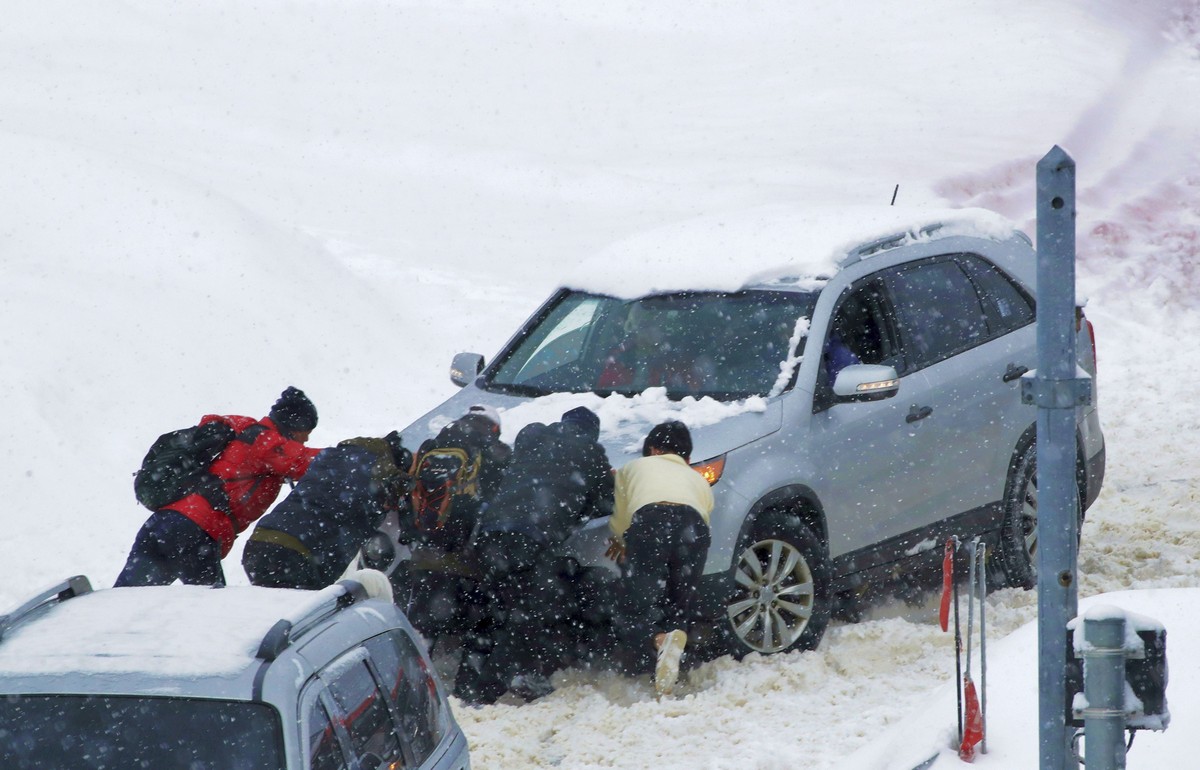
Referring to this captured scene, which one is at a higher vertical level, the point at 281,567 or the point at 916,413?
the point at 916,413

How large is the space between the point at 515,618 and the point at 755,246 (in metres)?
2.45

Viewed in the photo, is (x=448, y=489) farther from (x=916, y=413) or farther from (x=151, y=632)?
(x=151, y=632)

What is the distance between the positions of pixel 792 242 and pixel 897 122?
59.1 feet

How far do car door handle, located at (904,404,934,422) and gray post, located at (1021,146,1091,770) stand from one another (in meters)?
4.06

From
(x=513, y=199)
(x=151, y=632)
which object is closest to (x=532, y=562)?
(x=151, y=632)

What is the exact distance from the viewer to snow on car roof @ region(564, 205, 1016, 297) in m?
7.20

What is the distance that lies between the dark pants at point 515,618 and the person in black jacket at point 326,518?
0.48m

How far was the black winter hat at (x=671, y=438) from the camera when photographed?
6.12 meters

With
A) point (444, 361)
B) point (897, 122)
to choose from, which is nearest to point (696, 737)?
point (444, 361)

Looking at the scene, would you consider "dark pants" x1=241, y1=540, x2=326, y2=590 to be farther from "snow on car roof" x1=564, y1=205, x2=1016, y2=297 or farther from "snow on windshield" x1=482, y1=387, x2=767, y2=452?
"snow on car roof" x1=564, y1=205, x2=1016, y2=297

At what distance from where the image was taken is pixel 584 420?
632 centimetres

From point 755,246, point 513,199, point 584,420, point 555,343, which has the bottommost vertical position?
point 584,420

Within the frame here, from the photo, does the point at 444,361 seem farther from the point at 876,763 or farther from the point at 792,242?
the point at 876,763

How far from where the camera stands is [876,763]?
176 inches
